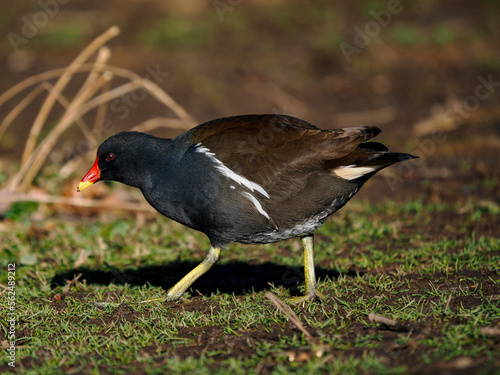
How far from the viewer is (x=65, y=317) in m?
4.20

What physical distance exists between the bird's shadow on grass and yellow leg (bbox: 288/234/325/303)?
0.93 ft

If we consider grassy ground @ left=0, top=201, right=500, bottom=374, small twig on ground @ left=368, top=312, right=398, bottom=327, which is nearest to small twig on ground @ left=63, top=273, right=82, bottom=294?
grassy ground @ left=0, top=201, right=500, bottom=374

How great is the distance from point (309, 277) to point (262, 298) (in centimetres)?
36

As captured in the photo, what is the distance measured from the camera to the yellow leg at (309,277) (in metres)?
4.22

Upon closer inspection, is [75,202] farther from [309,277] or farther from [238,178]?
[309,277]

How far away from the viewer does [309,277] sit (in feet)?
14.4

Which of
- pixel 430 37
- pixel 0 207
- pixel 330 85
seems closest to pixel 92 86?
pixel 0 207

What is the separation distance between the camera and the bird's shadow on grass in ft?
16.0

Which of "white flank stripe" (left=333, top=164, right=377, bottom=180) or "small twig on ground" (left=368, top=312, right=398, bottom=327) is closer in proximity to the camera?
"small twig on ground" (left=368, top=312, right=398, bottom=327)

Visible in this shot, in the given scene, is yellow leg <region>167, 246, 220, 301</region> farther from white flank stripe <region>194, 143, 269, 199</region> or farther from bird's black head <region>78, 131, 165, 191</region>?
bird's black head <region>78, 131, 165, 191</region>

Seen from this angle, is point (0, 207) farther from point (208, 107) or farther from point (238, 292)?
point (208, 107)

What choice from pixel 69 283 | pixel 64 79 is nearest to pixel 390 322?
pixel 69 283

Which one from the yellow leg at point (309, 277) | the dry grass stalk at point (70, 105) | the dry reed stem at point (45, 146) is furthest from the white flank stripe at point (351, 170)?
the dry reed stem at point (45, 146)

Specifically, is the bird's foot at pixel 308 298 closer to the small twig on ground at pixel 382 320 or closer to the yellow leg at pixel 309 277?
the yellow leg at pixel 309 277
